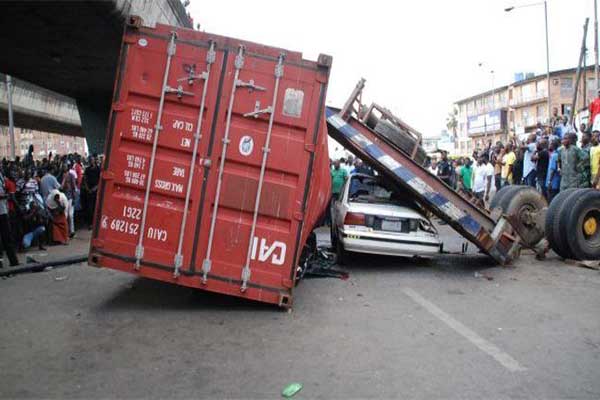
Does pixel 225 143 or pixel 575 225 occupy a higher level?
pixel 225 143

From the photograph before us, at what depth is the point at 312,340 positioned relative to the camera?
4832 millimetres

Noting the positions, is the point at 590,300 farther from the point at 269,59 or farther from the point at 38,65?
the point at 38,65

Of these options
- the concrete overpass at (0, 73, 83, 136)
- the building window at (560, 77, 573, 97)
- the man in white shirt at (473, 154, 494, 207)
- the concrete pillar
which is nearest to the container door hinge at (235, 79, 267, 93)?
the man in white shirt at (473, 154, 494, 207)

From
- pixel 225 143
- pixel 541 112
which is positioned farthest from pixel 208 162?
pixel 541 112

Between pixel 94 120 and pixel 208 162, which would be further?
pixel 94 120

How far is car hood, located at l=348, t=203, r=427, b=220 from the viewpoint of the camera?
8195mm

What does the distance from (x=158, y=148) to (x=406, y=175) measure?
4.37 m

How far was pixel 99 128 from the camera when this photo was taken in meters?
24.6

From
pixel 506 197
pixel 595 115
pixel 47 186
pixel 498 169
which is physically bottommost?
pixel 47 186

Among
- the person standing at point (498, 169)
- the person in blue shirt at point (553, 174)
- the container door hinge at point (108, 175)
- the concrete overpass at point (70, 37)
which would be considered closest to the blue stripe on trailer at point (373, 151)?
the container door hinge at point (108, 175)

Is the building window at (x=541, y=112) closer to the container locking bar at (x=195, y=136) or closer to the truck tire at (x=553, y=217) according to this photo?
the truck tire at (x=553, y=217)

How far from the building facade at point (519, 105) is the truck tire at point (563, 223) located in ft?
167

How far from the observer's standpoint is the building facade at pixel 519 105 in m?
64.0

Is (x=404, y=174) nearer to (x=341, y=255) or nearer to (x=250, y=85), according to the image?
(x=341, y=255)
